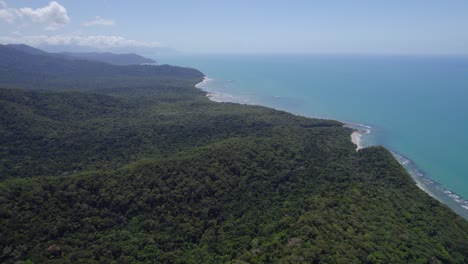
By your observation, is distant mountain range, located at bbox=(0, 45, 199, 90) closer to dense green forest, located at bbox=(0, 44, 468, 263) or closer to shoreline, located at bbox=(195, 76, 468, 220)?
dense green forest, located at bbox=(0, 44, 468, 263)

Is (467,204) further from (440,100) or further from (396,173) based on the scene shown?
(440,100)

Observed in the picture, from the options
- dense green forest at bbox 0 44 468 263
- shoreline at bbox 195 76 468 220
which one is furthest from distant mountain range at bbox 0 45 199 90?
shoreline at bbox 195 76 468 220

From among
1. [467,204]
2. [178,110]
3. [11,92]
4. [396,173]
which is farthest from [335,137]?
[11,92]

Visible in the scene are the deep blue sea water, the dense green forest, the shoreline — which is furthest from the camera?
the deep blue sea water

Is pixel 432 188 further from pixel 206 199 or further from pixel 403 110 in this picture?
pixel 403 110

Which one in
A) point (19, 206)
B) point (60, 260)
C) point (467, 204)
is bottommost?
point (467, 204)

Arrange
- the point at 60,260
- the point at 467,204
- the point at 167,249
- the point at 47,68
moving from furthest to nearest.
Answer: the point at 47,68
the point at 467,204
the point at 167,249
the point at 60,260

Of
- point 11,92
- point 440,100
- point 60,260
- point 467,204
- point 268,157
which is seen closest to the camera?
point 60,260

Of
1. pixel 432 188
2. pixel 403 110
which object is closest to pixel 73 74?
pixel 403 110

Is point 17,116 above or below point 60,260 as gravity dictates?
above
